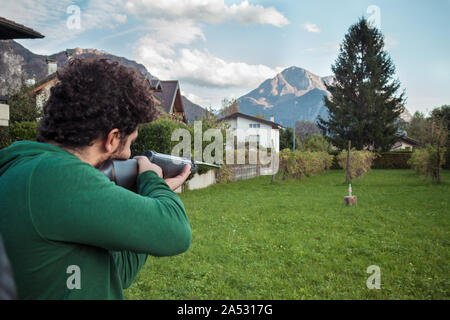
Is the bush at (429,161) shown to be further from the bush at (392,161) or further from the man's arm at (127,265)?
the man's arm at (127,265)

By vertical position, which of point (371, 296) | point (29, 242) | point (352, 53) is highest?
point (352, 53)

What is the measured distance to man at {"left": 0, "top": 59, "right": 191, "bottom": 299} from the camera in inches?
34.9

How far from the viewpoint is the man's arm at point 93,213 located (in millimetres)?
879

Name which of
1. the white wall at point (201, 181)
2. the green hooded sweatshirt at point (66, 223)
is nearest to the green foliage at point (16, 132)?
the white wall at point (201, 181)

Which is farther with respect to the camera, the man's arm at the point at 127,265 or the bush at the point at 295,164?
the bush at the point at 295,164

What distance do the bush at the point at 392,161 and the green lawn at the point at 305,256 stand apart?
85.6 feet

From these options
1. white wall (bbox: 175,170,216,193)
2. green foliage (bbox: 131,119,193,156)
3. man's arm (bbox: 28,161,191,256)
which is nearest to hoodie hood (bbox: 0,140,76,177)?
man's arm (bbox: 28,161,191,256)

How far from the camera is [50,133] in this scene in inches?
44.0

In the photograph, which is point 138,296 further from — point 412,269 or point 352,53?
point 352,53

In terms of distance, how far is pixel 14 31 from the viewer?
9.84 metres

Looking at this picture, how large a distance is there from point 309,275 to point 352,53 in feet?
128

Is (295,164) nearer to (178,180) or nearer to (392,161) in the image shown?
(178,180)

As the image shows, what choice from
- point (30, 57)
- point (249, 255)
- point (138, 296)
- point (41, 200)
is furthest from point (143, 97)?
point (30, 57)

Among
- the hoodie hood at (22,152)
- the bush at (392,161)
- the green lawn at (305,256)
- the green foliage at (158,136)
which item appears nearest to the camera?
the hoodie hood at (22,152)
